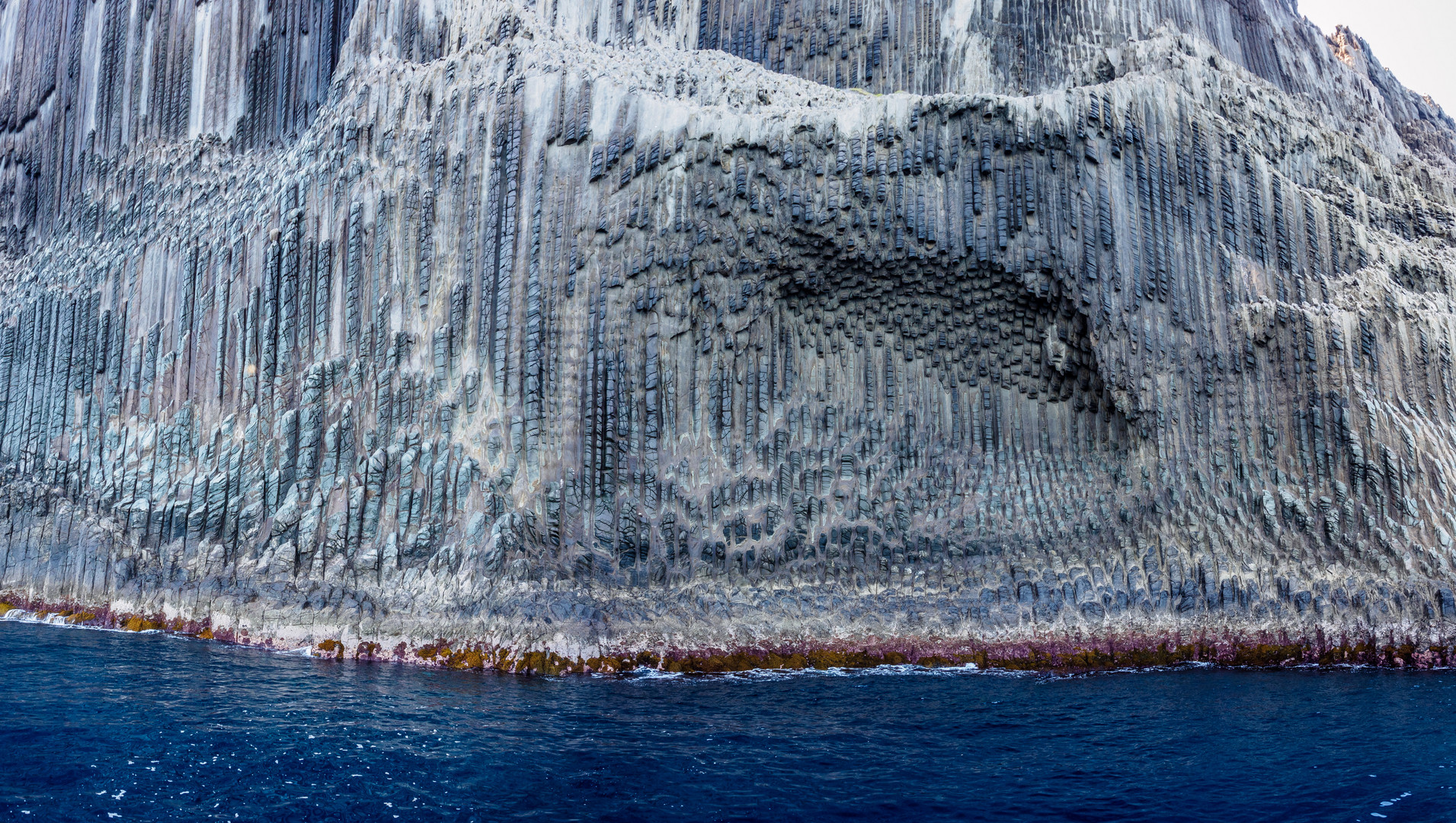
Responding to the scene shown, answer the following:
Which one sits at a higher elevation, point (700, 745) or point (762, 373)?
point (762, 373)

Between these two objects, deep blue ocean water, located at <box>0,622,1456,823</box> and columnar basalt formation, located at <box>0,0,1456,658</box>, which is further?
columnar basalt formation, located at <box>0,0,1456,658</box>

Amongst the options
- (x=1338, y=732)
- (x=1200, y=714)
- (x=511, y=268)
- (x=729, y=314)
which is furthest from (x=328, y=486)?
(x=1338, y=732)

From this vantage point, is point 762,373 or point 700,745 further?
point 762,373

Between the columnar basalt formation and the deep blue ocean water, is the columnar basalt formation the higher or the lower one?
the higher one

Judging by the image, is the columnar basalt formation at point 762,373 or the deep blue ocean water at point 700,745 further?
the columnar basalt formation at point 762,373
